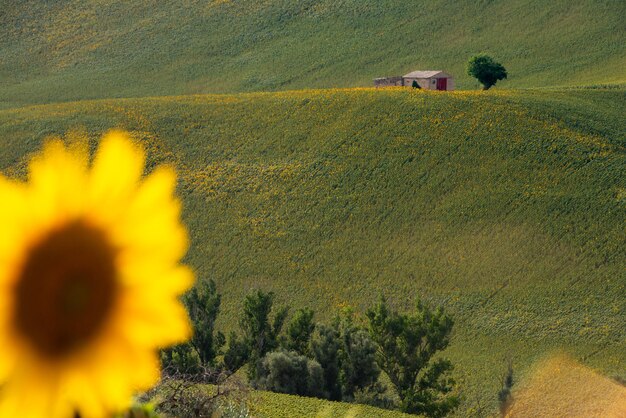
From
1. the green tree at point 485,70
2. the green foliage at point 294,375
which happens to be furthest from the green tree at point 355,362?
the green tree at point 485,70

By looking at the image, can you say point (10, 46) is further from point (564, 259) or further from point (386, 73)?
point (564, 259)

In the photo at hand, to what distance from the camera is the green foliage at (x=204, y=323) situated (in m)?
35.9

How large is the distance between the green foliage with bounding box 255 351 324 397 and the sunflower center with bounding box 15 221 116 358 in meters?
28.8

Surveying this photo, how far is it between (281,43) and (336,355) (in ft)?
283

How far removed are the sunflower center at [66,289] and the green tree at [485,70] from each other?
306ft

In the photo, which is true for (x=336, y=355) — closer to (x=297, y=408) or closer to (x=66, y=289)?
(x=297, y=408)

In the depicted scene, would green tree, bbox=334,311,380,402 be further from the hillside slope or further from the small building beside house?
the hillside slope

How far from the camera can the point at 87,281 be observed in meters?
1.61

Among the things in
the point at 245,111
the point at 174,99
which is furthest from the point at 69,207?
the point at 174,99

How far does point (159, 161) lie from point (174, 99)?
50.8ft

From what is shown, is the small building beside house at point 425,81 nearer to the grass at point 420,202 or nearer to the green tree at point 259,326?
the grass at point 420,202

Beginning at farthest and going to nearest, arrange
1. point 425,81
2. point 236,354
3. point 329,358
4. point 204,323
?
point 425,81, point 204,323, point 236,354, point 329,358

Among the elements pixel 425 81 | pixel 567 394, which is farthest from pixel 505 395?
pixel 425 81

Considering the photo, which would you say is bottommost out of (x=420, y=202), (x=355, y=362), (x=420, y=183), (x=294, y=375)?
(x=355, y=362)
